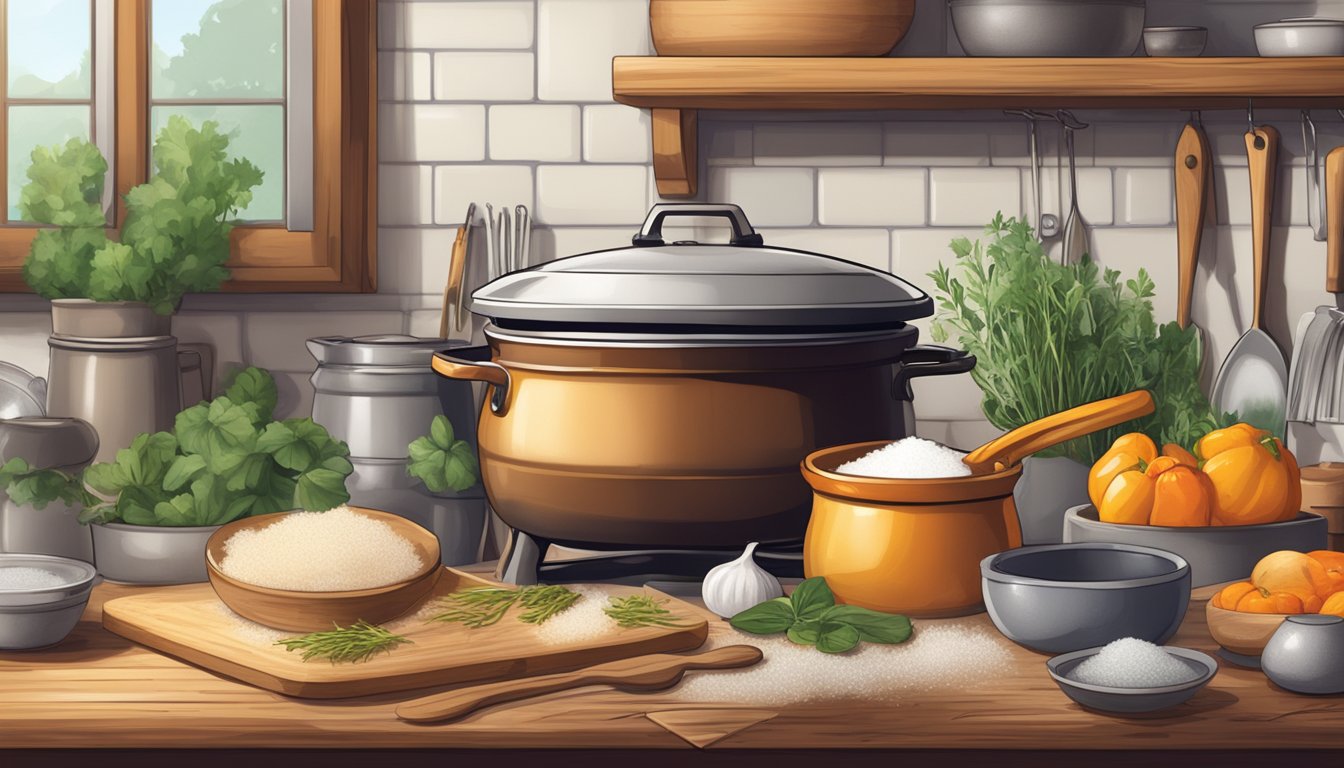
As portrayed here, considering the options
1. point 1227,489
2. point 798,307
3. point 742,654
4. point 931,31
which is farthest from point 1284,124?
point 742,654

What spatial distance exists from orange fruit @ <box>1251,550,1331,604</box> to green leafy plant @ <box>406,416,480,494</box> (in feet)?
2.73

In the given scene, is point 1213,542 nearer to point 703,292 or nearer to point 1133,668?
point 1133,668

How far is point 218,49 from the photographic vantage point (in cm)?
192

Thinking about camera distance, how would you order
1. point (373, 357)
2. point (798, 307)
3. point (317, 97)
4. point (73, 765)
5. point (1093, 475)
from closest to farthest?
point (73, 765), point (798, 307), point (1093, 475), point (373, 357), point (317, 97)

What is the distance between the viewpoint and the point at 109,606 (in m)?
1.29

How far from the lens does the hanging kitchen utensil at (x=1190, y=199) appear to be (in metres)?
1.87

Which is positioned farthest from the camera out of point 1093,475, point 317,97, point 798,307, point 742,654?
point 317,97

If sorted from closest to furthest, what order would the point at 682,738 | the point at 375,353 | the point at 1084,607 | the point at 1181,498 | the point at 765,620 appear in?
the point at 682,738, the point at 1084,607, the point at 765,620, the point at 1181,498, the point at 375,353

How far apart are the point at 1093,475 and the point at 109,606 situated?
983 mm

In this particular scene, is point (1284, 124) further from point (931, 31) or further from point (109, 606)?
point (109, 606)

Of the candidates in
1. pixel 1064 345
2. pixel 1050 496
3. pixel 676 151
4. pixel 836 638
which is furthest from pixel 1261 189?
pixel 836 638

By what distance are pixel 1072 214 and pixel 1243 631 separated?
84cm

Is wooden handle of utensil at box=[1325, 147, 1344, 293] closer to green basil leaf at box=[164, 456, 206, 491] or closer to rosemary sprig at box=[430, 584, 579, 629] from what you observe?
rosemary sprig at box=[430, 584, 579, 629]

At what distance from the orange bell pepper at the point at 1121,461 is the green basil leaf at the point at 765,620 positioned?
15.0 inches
